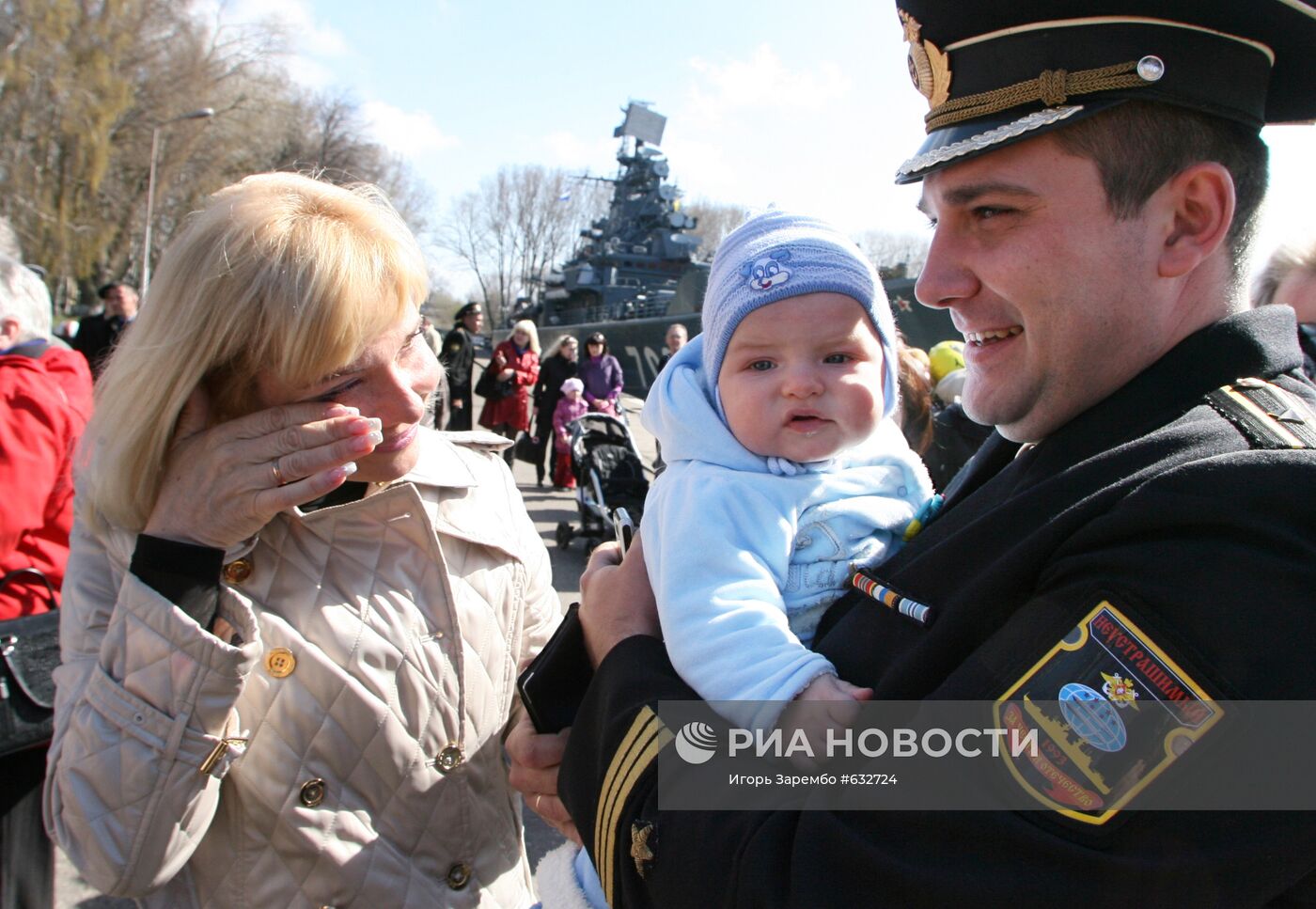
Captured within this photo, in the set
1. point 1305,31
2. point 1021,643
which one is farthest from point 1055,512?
point 1305,31

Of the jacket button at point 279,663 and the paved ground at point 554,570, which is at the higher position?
the jacket button at point 279,663

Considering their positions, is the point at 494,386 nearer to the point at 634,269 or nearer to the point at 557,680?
the point at 557,680

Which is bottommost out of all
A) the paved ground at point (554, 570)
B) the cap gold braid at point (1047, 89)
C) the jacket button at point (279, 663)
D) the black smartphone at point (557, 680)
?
the paved ground at point (554, 570)

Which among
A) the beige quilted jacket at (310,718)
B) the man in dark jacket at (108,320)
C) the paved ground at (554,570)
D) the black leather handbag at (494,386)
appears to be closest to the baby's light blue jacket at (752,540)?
the beige quilted jacket at (310,718)

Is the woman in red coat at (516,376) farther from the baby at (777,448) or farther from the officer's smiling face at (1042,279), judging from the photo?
the officer's smiling face at (1042,279)

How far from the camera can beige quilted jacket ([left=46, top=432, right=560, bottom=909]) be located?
159 cm

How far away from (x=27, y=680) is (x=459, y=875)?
1.41 metres

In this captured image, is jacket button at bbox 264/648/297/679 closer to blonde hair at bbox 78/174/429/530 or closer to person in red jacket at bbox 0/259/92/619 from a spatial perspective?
blonde hair at bbox 78/174/429/530

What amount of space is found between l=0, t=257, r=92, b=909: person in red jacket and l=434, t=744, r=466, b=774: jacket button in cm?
→ 152

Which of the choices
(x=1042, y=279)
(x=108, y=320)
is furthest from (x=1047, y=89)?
(x=108, y=320)

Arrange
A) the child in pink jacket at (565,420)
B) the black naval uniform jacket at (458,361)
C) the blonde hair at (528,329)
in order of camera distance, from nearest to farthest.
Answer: the child in pink jacket at (565,420), the black naval uniform jacket at (458,361), the blonde hair at (528,329)

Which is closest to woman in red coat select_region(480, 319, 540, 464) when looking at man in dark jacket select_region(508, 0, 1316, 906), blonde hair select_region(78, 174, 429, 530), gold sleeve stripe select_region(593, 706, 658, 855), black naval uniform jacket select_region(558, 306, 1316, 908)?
blonde hair select_region(78, 174, 429, 530)

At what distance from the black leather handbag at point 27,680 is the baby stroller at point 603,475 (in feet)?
19.1

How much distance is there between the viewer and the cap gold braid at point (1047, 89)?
4.00 feet
